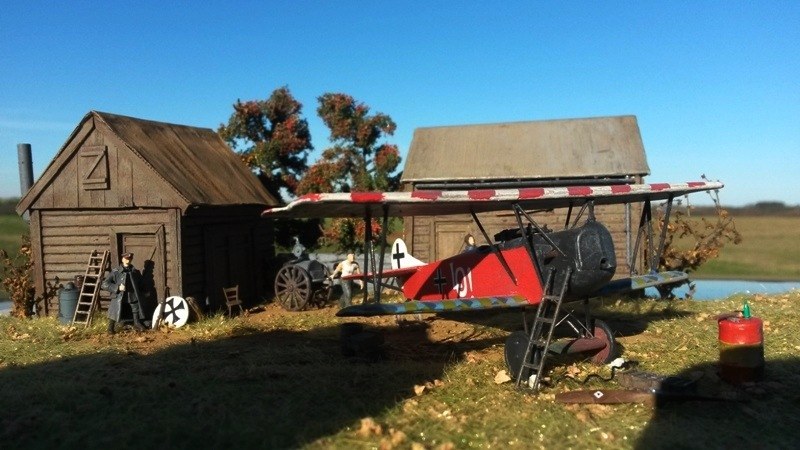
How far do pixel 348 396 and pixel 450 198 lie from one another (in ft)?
9.94

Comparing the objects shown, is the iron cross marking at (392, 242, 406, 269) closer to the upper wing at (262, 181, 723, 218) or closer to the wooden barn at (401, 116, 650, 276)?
the upper wing at (262, 181, 723, 218)

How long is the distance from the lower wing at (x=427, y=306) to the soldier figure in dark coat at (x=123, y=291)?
693 centimetres

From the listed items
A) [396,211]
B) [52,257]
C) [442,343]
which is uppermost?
[396,211]

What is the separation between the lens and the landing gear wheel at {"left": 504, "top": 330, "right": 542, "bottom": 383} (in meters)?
8.66

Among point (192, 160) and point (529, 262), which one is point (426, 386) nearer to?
point (529, 262)

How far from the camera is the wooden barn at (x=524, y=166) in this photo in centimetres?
1720

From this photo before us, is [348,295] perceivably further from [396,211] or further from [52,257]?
[52,257]

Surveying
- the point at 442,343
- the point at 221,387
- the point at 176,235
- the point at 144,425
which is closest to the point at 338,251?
the point at 176,235

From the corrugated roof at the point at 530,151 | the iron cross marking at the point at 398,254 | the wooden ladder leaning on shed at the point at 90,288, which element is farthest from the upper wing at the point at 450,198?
the wooden ladder leaning on shed at the point at 90,288

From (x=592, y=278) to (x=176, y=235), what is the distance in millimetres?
9350

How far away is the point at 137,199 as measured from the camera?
45.4 feet

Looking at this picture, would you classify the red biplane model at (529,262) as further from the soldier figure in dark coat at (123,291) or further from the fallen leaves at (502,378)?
the soldier figure in dark coat at (123,291)

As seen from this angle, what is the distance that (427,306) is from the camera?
29.1 feet

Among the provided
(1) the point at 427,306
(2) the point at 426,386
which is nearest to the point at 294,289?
(1) the point at 427,306
